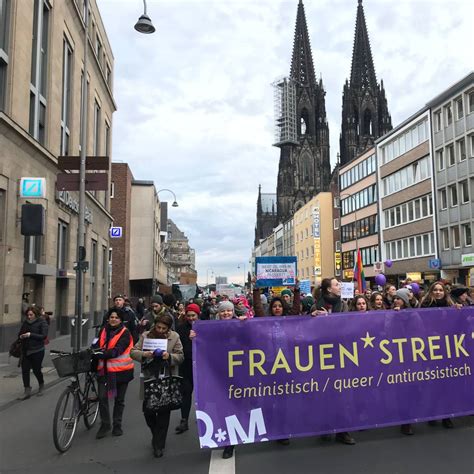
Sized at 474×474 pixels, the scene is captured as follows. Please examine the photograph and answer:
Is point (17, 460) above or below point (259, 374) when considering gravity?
below

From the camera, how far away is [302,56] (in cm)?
13375

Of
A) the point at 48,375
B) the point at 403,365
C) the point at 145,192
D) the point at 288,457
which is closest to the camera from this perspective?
the point at 288,457

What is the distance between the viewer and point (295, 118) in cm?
13238

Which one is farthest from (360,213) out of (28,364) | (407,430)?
(407,430)

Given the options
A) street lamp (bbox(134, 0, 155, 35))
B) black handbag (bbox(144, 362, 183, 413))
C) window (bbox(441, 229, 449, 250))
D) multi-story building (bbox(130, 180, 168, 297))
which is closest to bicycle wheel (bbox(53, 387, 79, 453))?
black handbag (bbox(144, 362, 183, 413))

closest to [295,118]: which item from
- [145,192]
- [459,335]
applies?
[145,192]

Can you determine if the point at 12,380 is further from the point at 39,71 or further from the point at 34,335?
the point at 39,71

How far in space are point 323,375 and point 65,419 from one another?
10.4 feet

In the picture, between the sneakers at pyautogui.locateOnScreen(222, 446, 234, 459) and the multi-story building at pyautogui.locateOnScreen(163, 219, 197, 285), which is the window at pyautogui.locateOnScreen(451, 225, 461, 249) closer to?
the sneakers at pyautogui.locateOnScreen(222, 446, 234, 459)

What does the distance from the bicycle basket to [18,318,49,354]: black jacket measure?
3.16 metres

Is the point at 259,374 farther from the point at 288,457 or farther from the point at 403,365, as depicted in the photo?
the point at 403,365

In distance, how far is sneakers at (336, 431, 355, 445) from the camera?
19.0 feet

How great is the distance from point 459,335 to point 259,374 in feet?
9.28

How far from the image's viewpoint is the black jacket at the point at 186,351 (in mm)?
6629
